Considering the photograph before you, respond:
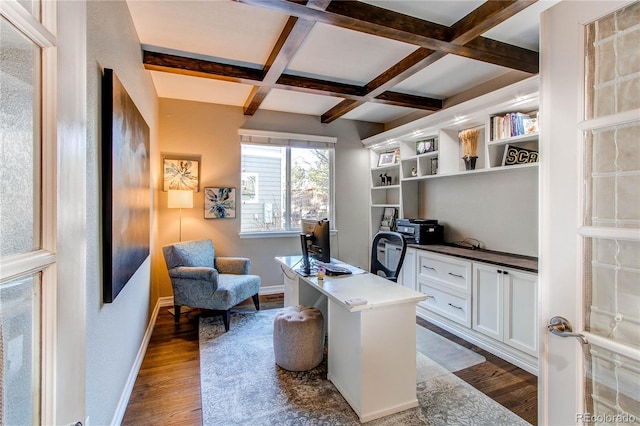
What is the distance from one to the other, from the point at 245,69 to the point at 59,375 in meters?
3.12

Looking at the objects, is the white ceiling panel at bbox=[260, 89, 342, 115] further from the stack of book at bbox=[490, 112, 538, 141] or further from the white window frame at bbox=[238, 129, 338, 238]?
the stack of book at bbox=[490, 112, 538, 141]

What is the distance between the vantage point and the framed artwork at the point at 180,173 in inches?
159

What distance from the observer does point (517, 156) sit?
2.91 meters

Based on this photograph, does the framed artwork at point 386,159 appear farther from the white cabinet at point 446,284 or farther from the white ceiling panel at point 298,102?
the white cabinet at point 446,284

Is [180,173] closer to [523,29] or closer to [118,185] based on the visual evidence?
[118,185]

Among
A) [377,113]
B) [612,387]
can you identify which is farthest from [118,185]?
[377,113]

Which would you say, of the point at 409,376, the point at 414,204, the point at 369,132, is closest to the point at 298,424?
the point at 409,376

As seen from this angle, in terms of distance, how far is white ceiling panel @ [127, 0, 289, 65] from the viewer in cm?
219

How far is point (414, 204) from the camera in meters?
4.48

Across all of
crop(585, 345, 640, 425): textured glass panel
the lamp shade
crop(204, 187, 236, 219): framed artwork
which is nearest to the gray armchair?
the lamp shade

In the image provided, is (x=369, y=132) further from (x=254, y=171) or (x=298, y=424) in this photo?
(x=298, y=424)

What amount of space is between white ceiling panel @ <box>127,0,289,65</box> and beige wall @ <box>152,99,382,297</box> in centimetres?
149

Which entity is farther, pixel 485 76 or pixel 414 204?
pixel 414 204

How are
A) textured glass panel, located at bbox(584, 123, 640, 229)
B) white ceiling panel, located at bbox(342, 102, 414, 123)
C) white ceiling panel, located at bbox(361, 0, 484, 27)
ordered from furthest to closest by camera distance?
white ceiling panel, located at bbox(342, 102, 414, 123), white ceiling panel, located at bbox(361, 0, 484, 27), textured glass panel, located at bbox(584, 123, 640, 229)
